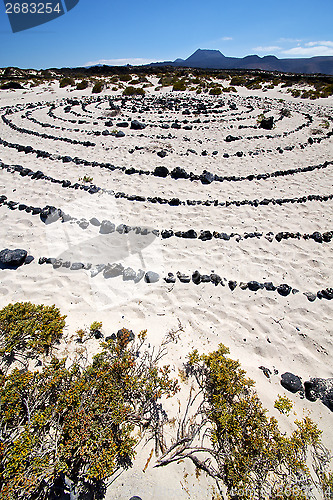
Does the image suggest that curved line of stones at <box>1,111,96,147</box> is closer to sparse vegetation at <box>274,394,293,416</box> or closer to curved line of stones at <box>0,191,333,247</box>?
curved line of stones at <box>0,191,333,247</box>

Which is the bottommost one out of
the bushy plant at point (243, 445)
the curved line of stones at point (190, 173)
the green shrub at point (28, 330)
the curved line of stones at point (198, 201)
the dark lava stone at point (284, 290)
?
the bushy plant at point (243, 445)

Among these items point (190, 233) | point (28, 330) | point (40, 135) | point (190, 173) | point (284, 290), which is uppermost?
point (40, 135)

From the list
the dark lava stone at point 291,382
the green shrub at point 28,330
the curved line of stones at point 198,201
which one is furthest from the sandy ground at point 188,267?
the green shrub at point 28,330

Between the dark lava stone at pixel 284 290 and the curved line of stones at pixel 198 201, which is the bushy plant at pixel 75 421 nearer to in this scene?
the dark lava stone at pixel 284 290

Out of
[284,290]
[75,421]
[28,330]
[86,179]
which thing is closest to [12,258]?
[28,330]

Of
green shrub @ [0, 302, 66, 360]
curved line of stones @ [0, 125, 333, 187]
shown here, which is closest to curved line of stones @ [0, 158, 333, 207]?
curved line of stones @ [0, 125, 333, 187]

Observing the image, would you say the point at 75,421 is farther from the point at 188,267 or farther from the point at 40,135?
the point at 40,135

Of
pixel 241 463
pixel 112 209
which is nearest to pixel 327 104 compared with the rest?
pixel 112 209
